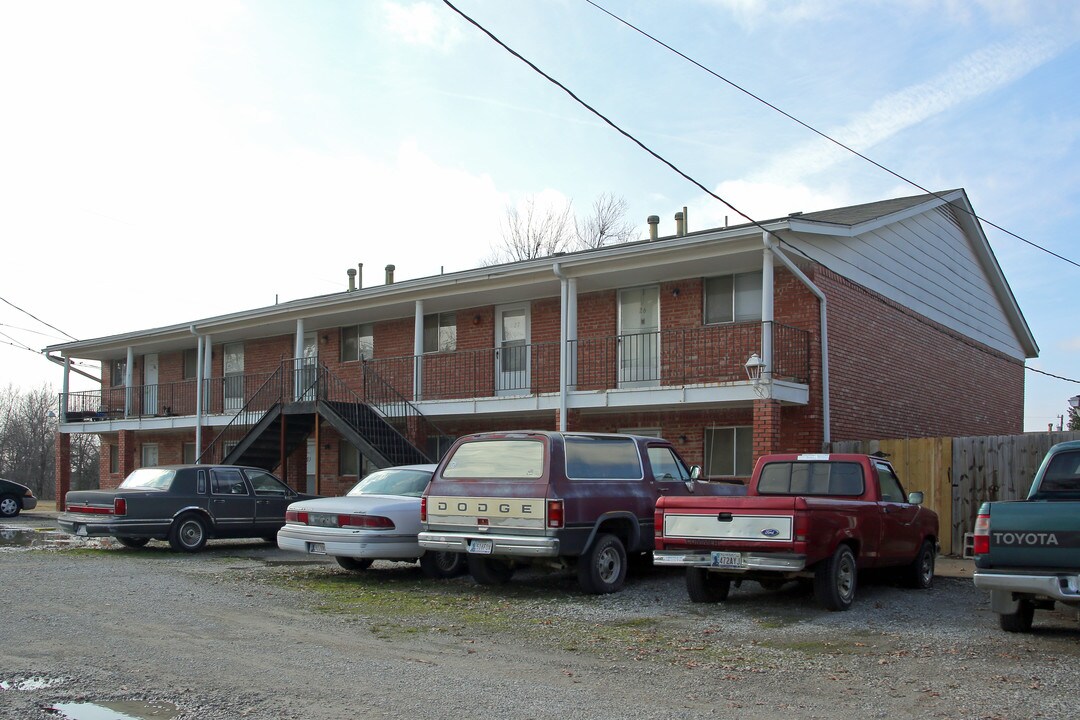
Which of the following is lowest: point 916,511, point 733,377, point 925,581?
point 925,581

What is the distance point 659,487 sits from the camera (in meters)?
11.9

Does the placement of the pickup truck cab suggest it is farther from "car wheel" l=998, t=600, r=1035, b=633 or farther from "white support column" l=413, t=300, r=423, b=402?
"white support column" l=413, t=300, r=423, b=402

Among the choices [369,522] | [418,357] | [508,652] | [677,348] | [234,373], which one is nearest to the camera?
[508,652]

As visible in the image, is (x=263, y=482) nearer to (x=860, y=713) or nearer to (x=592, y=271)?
(x=592, y=271)

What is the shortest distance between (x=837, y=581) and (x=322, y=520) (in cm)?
606

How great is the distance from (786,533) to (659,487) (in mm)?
2978

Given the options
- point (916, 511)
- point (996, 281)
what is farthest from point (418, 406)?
point (996, 281)

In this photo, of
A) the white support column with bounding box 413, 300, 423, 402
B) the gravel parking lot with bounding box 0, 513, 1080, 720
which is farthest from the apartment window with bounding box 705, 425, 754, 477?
the white support column with bounding box 413, 300, 423, 402

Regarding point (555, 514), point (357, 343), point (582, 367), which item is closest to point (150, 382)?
point (357, 343)

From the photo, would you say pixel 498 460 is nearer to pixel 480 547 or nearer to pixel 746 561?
pixel 480 547

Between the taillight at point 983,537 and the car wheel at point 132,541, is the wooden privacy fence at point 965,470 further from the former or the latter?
the car wheel at point 132,541

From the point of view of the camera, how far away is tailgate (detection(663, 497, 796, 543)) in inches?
358

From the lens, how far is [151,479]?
15742 mm

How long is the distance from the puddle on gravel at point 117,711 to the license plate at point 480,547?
4.89 m
